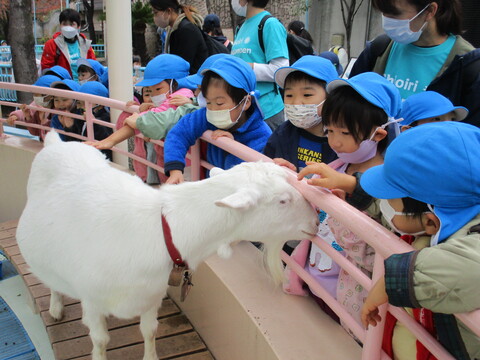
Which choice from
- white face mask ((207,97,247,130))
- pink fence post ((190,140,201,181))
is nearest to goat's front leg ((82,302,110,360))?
pink fence post ((190,140,201,181))

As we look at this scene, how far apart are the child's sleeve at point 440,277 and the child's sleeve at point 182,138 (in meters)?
1.80

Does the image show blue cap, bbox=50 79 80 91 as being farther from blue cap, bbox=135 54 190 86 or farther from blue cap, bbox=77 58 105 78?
blue cap, bbox=135 54 190 86

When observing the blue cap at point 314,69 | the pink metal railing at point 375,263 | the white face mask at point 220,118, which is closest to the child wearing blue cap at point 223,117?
the white face mask at point 220,118

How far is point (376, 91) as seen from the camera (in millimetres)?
1941

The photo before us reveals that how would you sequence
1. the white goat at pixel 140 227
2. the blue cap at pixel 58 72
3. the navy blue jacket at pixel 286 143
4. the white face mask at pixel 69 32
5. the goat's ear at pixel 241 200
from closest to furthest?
the goat's ear at pixel 241 200, the white goat at pixel 140 227, the navy blue jacket at pixel 286 143, the blue cap at pixel 58 72, the white face mask at pixel 69 32

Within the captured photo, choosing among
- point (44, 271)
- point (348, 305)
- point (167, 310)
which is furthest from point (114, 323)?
point (348, 305)

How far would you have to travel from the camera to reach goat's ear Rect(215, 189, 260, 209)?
1.59 m

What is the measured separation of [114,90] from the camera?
479 centimetres

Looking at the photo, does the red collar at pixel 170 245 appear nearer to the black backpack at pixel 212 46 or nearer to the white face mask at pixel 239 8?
the white face mask at pixel 239 8

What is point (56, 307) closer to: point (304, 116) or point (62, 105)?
point (304, 116)

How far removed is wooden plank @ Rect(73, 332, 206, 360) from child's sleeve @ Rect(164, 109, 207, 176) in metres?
1.06

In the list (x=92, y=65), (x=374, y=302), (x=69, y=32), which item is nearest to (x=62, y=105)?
(x=92, y=65)

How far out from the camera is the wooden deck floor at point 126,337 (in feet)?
8.62

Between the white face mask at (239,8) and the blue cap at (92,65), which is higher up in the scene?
the white face mask at (239,8)
